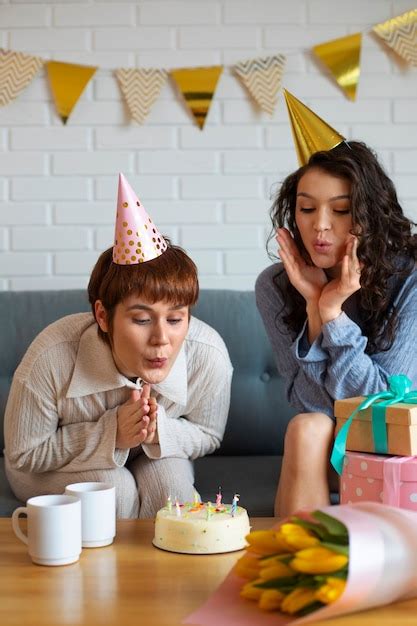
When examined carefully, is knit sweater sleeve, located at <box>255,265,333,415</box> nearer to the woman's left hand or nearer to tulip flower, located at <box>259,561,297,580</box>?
the woman's left hand

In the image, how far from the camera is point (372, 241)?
2113 millimetres

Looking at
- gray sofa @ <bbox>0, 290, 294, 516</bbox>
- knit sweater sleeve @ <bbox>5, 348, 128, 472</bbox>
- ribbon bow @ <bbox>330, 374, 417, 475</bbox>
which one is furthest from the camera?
gray sofa @ <bbox>0, 290, 294, 516</bbox>

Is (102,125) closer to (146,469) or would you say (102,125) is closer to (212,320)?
(212,320)

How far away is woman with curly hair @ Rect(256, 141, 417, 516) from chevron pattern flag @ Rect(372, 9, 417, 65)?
31.3 inches

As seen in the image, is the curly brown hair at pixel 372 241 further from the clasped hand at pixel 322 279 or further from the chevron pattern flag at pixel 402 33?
the chevron pattern flag at pixel 402 33

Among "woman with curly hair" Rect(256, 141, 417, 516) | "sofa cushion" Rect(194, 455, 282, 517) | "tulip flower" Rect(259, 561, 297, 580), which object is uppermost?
"woman with curly hair" Rect(256, 141, 417, 516)

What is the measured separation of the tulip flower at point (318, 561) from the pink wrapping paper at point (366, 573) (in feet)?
0.05

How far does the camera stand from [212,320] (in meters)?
2.58

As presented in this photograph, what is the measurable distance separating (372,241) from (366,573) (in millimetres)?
1170

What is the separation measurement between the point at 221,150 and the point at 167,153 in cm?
17

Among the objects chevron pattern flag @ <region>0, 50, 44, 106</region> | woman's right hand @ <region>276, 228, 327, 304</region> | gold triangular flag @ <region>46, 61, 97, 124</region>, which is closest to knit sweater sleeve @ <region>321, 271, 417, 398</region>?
woman's right hand @ <region>276, 228, 327, 304</region>

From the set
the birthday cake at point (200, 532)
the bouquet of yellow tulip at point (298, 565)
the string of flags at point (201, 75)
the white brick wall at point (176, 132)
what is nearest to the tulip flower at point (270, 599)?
the bouquet of yellow tulip at point (298, 565)

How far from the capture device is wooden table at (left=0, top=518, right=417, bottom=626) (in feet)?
3.68

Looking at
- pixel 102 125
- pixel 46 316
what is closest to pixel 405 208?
pixel 102 125
